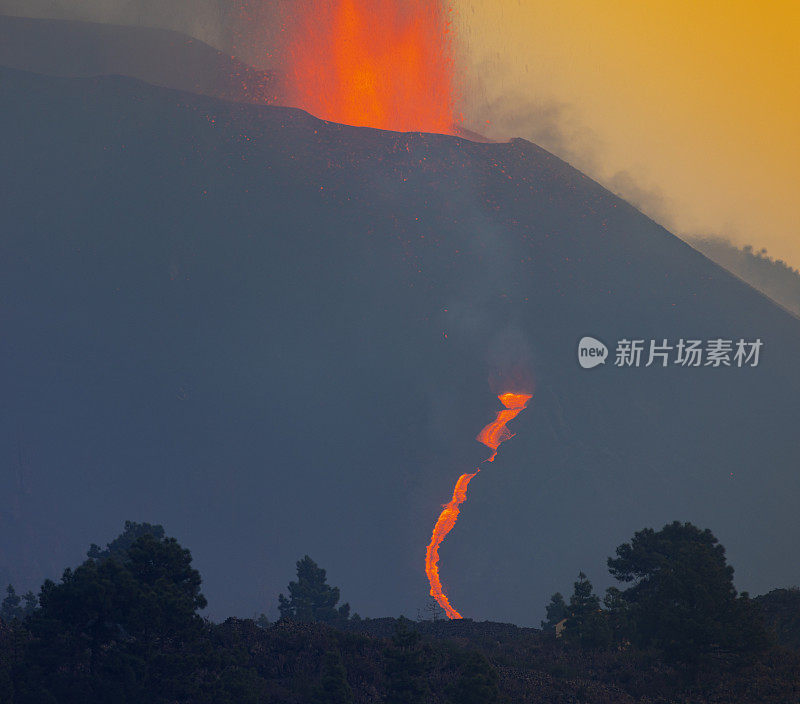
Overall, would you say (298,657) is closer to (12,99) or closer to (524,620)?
(524,620)

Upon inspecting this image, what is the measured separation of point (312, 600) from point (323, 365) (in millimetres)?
126557

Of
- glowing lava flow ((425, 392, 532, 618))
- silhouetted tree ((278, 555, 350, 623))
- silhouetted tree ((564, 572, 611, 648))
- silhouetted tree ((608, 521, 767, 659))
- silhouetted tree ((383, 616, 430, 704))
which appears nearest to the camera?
silhouetted tree ((383, 616, 430, 704))

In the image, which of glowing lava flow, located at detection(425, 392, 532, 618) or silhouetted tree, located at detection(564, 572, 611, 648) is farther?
glowing lava flow, located at detection(425, 392, 532, 618)

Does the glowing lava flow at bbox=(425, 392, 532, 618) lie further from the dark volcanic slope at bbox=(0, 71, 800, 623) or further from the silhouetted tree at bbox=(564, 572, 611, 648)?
the silhouetted tree at bbox=(564, 572, 611, 648)

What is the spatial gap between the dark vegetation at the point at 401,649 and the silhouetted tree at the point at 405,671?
0.03m

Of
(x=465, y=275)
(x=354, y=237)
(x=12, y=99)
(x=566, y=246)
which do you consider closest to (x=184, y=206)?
(x=354, y=237)

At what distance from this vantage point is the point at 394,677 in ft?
67.7

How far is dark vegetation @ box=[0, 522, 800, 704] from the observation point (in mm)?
19609

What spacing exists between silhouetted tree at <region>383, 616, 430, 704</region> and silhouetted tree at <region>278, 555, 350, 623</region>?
34.1 m

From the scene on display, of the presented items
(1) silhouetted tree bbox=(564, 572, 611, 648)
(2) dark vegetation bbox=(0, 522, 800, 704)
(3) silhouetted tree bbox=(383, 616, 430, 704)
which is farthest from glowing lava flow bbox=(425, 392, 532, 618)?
(3) silhouetted tree bbox=(383, 616, 430, 704)

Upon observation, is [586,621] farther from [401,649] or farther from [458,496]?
[458,496]

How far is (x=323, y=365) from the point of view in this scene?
18100 centimetres

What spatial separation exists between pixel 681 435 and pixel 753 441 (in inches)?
623

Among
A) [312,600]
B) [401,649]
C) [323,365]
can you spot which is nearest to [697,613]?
[401,649]
